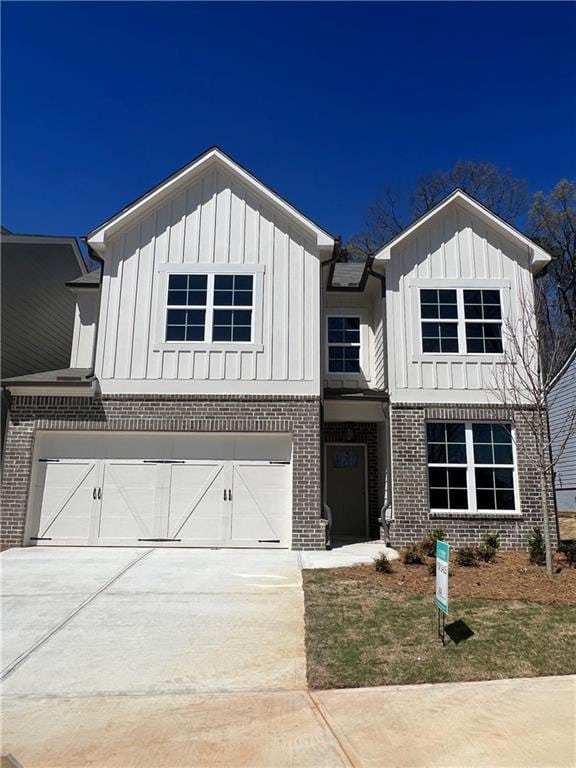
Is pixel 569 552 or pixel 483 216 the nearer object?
pixel 569 552

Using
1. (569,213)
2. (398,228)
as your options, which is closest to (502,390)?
(398,228)

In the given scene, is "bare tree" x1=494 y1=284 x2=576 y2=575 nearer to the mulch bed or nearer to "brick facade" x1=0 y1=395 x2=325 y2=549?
the mulch bed

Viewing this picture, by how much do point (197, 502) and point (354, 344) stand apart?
6.09 m

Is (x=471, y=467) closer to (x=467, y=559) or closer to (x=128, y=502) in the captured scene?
(x=467, y=559)

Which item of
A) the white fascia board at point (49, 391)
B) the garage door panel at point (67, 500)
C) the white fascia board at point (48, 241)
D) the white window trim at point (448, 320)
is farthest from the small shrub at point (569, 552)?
the white fascia board at point (48, 241)

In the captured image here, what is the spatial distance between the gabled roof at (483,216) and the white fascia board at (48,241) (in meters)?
9.95

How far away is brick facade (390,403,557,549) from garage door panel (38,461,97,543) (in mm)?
6650

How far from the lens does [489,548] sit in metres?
9.83

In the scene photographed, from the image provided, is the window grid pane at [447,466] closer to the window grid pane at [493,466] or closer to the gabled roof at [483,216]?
the window grid pane at [493,466]

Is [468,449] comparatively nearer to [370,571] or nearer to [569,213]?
[370,571]

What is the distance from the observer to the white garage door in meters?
11.3

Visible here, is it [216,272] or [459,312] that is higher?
[216,272]

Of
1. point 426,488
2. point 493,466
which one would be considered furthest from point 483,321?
point 426,488

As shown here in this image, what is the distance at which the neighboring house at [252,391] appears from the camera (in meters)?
11.4
